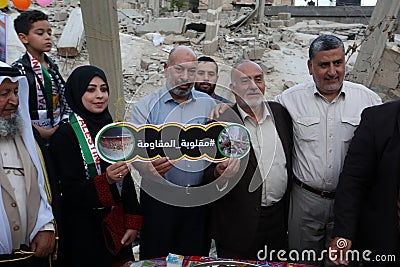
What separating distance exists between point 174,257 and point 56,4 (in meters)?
11.8

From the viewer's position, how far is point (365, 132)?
2277mm

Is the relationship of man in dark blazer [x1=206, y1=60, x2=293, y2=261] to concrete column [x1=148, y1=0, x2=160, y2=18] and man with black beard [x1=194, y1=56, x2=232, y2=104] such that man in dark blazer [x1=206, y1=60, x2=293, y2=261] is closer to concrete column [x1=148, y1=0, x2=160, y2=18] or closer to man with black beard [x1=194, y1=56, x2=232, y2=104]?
man with black beard [x1=194, y1=56, x2=232, y2=104]

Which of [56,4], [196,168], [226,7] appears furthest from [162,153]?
[226,7]

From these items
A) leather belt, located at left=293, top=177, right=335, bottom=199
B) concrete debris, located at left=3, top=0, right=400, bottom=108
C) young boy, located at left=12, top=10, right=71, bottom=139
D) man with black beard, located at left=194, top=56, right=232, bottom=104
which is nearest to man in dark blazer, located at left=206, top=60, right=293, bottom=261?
leather belt, located at left=293, top=177, right=335, bottom=199

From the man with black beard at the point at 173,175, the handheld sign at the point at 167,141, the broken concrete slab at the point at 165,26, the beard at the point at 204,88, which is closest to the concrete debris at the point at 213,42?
the broken concrete slab at the point at 165,26

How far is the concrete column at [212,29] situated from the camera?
10.0 meters

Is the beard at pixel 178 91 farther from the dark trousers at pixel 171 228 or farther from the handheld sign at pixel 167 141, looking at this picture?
the dark trousers at pixel 171 228

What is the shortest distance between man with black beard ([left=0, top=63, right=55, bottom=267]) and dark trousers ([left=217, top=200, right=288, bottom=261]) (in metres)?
1.06

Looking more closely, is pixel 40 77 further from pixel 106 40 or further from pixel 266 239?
pixel 266 239

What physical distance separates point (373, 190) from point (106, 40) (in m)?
3.11

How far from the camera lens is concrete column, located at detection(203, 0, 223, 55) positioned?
32.8 ft

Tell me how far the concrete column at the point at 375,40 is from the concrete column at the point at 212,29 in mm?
4576

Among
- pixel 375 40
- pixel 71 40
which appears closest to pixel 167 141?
pixel 375 40

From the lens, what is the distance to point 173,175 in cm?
239
